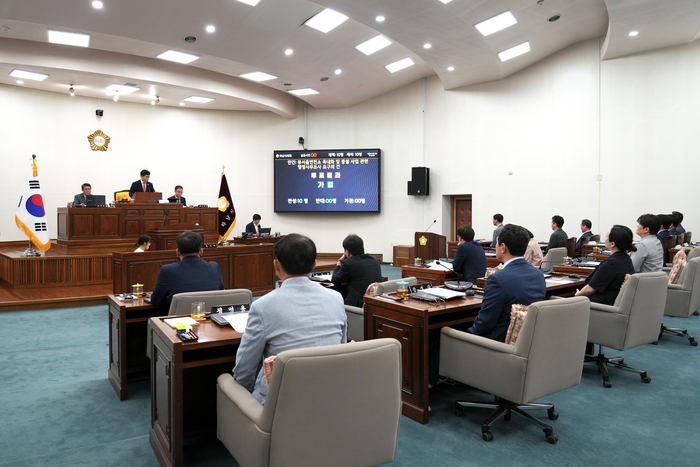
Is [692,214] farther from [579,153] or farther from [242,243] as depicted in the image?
[242,243]

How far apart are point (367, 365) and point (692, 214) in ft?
28.4

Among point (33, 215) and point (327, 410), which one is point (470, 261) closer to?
point (327, 410)

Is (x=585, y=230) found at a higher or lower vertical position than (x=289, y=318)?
higher

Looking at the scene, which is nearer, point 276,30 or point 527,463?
point 527,463

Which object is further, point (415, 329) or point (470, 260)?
point (470, 260)

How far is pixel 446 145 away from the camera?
11.3 meters

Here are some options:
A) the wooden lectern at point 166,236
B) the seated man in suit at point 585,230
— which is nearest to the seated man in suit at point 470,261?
the seated man in suit at point 585,230

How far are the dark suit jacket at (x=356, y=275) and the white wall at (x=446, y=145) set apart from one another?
6.79 meters

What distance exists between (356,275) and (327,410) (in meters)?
2.31

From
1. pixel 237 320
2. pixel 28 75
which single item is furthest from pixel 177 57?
pixel 237 320

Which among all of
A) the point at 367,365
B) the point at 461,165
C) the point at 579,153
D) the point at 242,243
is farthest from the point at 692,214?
the point at 367,365

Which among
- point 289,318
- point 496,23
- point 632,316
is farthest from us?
point 496,23

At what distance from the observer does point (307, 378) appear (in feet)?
5.37

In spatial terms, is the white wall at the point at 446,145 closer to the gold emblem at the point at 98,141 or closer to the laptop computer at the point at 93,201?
the gold emblem at the point at 98,141
